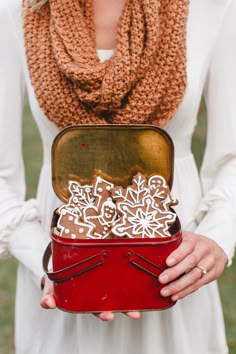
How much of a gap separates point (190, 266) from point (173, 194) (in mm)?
398

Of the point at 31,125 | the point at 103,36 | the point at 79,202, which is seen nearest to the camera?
the point at 79,202

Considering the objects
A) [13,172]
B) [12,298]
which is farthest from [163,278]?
[12,298]

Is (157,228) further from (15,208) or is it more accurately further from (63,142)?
(15,208)

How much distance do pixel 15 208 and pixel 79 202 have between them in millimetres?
309

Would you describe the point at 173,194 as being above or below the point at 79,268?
below

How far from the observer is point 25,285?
1.80m

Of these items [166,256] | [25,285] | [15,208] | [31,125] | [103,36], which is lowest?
[31,125]

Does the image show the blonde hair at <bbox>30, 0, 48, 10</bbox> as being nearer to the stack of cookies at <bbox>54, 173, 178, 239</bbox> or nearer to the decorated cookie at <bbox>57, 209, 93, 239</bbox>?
the stack of cookies at <bbox>54, 173, 178, 239</bbox>

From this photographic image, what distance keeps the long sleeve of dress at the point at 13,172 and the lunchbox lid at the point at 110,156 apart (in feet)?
0.56

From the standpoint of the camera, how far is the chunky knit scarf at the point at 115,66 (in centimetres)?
157

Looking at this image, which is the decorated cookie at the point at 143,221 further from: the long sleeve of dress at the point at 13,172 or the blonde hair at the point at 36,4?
the blonde hair at the point at 36,4

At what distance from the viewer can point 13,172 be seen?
1.79 m

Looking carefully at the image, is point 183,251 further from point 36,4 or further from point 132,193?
point 36,4

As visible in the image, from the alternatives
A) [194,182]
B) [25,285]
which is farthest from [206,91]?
[25,285]
